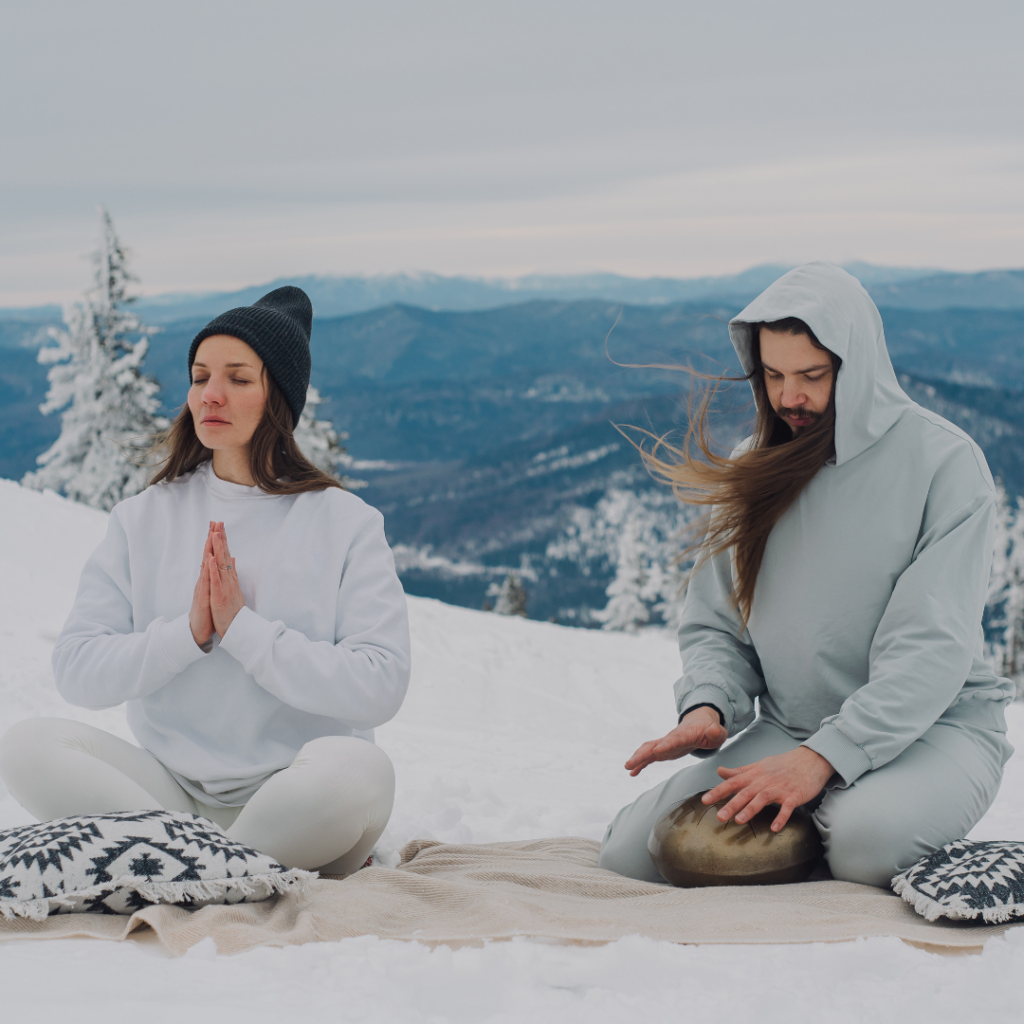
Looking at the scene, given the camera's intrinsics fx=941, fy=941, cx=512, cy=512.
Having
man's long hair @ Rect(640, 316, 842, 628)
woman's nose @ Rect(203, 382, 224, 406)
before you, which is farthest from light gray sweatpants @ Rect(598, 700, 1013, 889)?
woman's nose @ Rect(203, 382, 224, 406)

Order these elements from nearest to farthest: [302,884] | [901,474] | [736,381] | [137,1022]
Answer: [137,1022] < [302,884] < [901,474] < [736,381]

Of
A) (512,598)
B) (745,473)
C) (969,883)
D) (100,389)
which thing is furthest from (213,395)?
(512,598)

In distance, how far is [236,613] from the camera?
2996 millimetres

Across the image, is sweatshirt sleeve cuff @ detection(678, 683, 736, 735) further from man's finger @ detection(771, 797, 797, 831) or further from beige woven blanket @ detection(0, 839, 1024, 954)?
beige woven blanket @ detection(0, 839, 1024, 954)

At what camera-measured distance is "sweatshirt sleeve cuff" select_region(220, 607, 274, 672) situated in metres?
2.96

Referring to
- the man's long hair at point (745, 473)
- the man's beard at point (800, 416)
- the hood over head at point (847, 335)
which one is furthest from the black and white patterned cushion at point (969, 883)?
the man's beard at point (800, 416)

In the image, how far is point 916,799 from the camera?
2941mm

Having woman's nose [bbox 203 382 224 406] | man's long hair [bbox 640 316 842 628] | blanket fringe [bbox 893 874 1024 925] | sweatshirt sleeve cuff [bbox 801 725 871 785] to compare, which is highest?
woman's nose [bbox 203 382 224 406]

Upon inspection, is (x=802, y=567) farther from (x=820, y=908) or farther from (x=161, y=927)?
(x=161, y=927)

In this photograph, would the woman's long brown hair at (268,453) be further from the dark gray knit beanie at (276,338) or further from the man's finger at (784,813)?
the man's finger at (784,813)

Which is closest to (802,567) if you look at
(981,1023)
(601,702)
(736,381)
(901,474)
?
(901,474)

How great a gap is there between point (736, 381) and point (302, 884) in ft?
7.37

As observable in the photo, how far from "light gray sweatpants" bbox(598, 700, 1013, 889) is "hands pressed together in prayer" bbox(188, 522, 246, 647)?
5.53ft

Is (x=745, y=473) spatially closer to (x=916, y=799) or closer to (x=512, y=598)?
(x=916, y=799)
